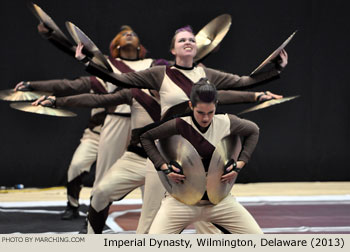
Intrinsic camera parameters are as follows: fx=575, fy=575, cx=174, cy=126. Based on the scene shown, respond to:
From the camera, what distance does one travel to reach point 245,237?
2.79 m

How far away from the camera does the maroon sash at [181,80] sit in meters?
3.53

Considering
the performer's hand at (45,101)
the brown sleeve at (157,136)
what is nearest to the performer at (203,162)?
the brown sleeve at (157,136)

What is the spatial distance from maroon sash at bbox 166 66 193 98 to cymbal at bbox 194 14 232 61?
749 millimetres

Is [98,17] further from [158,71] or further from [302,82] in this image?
[158,71]

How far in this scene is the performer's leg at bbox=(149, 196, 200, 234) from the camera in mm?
2932

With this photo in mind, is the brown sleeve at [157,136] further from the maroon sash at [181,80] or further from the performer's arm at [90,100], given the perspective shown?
the performer's arm at [90,100]

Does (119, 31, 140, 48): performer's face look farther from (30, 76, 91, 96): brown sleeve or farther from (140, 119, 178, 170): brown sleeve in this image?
(140, 119, 178, 170): brown sleeve

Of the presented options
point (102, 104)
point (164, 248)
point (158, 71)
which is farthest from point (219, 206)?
point (102, 104)

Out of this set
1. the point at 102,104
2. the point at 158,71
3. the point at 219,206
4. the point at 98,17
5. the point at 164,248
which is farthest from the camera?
the point at 98,17

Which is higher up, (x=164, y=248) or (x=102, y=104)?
(x=102, y=104)

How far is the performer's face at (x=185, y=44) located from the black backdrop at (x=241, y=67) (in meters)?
4.14

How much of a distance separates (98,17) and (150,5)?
0.71 meters

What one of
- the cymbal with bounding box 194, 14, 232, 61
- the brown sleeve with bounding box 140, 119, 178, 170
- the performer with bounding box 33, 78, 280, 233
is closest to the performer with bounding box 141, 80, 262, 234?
the brown sleeve with bounding box 140, 119, 178, 170

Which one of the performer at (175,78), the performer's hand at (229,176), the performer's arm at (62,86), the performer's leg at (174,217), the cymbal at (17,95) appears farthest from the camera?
the performer's arm at (62,86)
